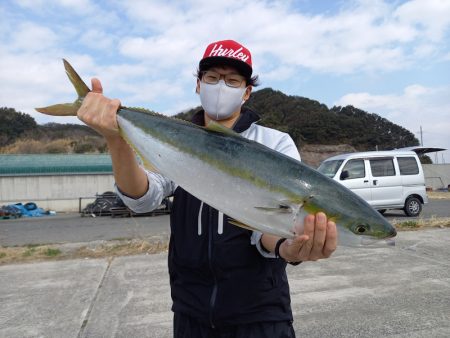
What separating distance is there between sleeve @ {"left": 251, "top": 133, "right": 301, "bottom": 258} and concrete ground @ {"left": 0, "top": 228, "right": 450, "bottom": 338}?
92.1 inches

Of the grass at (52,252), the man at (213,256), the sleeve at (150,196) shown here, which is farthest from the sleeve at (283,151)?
the grass at (52,252)

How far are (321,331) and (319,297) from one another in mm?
966

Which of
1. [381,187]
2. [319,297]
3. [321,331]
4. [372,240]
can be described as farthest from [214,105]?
[381,187]

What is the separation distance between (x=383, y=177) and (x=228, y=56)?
37.1 ft

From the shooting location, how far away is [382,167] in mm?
12406

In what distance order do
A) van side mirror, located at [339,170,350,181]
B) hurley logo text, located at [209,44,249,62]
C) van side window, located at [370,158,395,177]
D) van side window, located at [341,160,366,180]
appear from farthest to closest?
van side window, located at [370,158,395,177] → van side window, located at [341,160,366,180] → van side mirror, located at [339,170,350,181] → hurley logo text, located at [209,44,249,62]

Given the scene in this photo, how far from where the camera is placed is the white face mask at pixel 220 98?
86.4 inches

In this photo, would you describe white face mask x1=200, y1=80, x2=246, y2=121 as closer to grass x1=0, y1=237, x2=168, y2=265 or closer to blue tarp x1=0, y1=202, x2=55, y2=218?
grass x1=0, y1=237, x2=168, y2=265

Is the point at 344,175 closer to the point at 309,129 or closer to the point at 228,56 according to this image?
the point at 228,56

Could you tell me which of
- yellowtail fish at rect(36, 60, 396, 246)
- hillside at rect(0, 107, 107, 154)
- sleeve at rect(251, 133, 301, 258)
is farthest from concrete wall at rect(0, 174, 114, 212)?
yellowtail fish at rect(36, 60, 396, 246)

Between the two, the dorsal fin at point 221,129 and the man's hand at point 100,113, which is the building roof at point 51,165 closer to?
the man's hand at point 100,113

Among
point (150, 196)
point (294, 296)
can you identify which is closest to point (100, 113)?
point (150, 196)

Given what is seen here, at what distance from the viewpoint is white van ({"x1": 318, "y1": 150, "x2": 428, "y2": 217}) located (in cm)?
1189

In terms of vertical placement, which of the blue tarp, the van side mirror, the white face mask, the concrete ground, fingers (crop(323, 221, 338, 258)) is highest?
the white face mask
